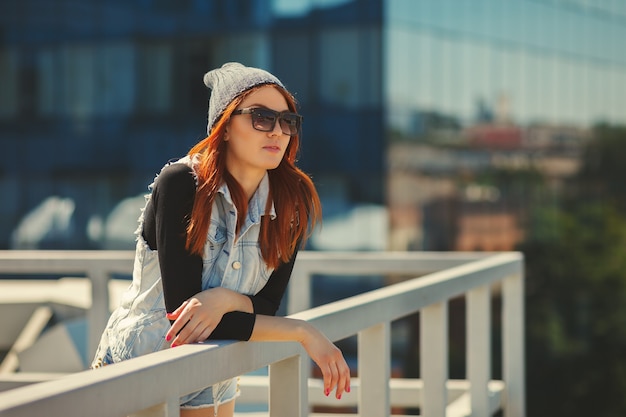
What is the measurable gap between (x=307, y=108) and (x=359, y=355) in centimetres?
2860

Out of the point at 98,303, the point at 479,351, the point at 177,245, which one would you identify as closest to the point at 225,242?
the point at 177,245

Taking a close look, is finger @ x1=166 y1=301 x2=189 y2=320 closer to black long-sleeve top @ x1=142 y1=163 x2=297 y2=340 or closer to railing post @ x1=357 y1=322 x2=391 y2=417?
black long-sleeve top @ x1=142 y1=163 x2=297 y2=340

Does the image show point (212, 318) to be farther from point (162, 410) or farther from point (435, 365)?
point (435, 365)

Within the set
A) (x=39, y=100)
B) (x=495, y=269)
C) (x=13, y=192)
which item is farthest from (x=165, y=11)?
(x=495, y=269)

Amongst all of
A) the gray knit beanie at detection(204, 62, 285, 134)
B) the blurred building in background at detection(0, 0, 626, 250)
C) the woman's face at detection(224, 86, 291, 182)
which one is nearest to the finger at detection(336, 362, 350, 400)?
the woman's face at detection(224, 86, 291, 182)

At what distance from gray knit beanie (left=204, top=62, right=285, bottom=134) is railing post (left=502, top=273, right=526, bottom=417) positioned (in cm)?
300

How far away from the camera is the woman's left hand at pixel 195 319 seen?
2889mm

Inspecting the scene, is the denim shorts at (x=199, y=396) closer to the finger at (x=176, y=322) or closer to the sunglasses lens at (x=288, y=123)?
the finger at (x=176, y=322)

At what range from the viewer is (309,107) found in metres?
32.2

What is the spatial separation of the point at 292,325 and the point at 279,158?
474 millimetres

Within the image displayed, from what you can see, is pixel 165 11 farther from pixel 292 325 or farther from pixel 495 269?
pixel 292 325

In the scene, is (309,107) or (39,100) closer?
(309,107)

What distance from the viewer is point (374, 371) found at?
3.77 metres

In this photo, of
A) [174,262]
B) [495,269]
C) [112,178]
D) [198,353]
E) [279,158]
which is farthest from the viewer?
[112,178]
